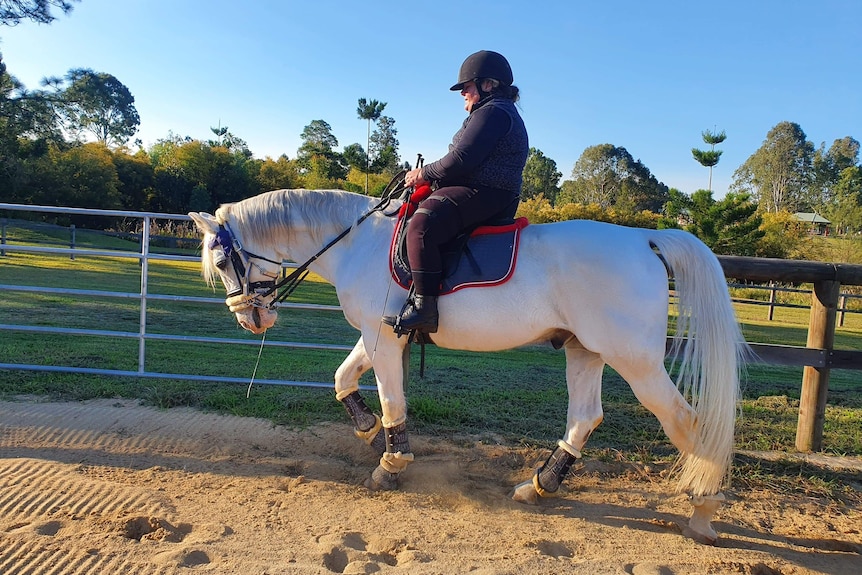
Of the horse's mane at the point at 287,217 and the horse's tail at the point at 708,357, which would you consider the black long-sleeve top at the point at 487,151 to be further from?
the horse's tail at the point at 708,357

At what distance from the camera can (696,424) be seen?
10.8ft

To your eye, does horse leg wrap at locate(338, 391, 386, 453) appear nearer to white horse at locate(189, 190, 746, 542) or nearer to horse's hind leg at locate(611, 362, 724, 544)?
white horse at locate(189, 190, 746, 542)

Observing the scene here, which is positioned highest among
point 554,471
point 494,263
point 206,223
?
point 206,223

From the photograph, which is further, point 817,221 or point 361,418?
point 817,221

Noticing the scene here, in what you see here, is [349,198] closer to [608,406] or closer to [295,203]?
[295,203]

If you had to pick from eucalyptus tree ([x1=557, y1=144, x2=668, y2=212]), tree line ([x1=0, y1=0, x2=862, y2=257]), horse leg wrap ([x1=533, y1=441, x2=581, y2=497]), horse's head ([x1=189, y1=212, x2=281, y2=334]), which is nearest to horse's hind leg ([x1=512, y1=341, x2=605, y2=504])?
horse leg wrap ([x1=533, y1=441, x2=581, y2=497])

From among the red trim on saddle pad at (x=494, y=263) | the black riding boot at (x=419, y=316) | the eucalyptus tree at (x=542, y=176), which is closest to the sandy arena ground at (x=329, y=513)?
the black riding boot at (x=419, y=316)

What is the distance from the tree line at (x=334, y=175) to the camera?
2853 cm

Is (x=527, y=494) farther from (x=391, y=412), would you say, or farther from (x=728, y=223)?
(x=728, y=223)

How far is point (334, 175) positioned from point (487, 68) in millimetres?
43449

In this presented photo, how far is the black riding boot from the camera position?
3381 mm

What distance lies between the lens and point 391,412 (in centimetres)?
371

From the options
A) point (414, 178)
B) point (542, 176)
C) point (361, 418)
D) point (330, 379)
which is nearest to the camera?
point (414, 178)

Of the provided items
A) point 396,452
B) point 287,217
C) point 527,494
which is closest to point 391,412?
point 396,452
